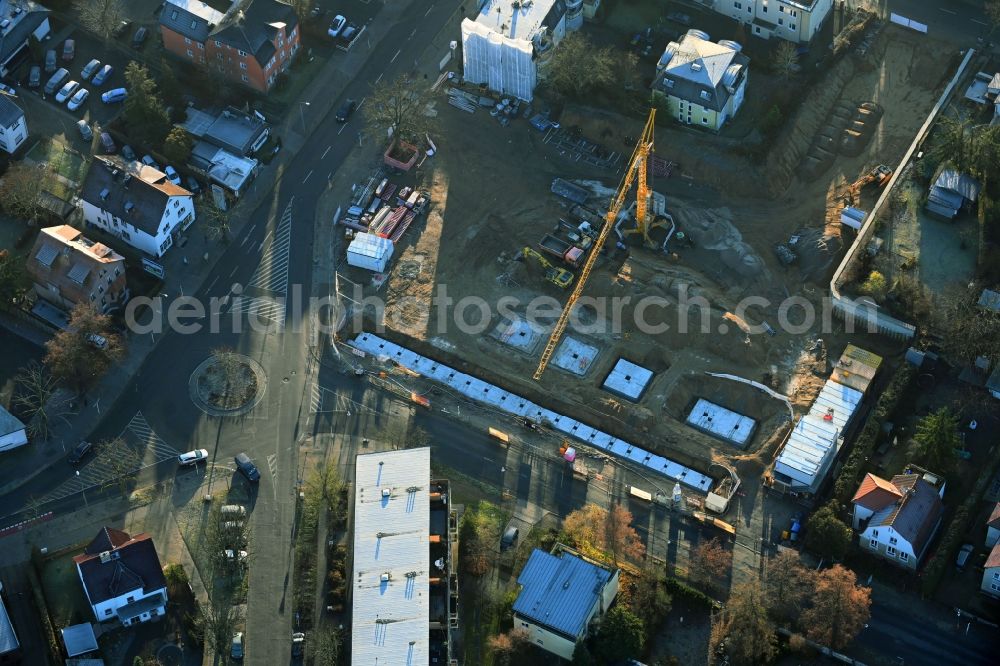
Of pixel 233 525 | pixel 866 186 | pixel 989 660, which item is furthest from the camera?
pixel 866 186

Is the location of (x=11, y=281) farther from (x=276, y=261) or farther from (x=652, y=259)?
(x=652, y=259)

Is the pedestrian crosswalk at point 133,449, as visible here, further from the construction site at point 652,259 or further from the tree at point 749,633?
the tree at point 749,633

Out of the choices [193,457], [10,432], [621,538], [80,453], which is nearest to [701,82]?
[621,538]

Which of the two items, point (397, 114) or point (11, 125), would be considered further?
point (397, 114)

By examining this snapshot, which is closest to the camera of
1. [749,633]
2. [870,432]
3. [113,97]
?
[749,633]

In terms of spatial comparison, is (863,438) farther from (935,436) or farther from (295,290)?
(295,290)

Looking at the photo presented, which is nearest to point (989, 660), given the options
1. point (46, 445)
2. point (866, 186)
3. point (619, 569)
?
point (619, 569)
